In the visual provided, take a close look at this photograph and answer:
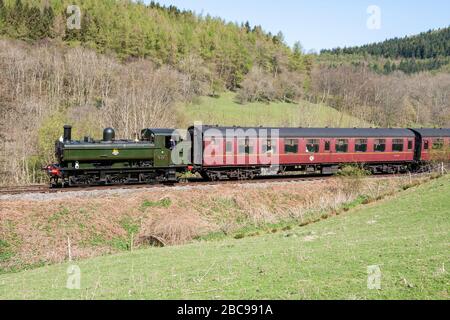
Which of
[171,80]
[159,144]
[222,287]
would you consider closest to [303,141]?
[159,144]

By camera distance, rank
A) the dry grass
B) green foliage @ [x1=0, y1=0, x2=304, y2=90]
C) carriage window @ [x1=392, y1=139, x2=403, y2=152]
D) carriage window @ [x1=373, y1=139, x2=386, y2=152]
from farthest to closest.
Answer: green foliage @ [x1=0, y1=0, x2=304, y2=90] → carriage window @ [x1=392, y1=139, x2=403, y2=152] → carriage window @ [x1=373, y1=139, x2=386, y2=152] → the dry grass

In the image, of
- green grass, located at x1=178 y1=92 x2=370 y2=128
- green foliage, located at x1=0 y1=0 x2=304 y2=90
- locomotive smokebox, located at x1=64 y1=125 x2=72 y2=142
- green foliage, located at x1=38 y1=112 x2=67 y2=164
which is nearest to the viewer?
locomotive smokebox, located at x1=64 y1=125 x2=72 y2=142

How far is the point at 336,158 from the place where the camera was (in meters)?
32.8

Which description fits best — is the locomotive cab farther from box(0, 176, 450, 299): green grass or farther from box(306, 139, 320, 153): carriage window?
box(0, 176, 450, 299): green grass

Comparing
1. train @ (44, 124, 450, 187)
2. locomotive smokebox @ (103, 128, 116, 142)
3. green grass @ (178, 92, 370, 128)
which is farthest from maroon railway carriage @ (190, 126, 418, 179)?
green grass @ (178, 92, 370, 128)

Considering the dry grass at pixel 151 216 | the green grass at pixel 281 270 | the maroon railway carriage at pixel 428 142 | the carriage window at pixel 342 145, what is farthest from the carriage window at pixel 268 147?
the maroon railway carriage at pixel 428 142

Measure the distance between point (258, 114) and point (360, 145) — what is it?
45456mm

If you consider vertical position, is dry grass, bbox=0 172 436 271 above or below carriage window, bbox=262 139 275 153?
below

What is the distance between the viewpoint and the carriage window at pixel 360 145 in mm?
33281

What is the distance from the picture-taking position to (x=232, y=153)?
2916 cm

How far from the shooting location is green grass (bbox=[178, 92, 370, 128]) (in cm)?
6731

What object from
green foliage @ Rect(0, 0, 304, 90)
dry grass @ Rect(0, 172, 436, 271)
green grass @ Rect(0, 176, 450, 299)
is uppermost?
green foliage @ Rect(0, 0, 304, 90)

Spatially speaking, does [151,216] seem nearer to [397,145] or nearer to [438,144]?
[397,145]

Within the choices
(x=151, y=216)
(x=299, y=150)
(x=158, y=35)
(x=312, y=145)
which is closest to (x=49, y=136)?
(x=151, y=216)
